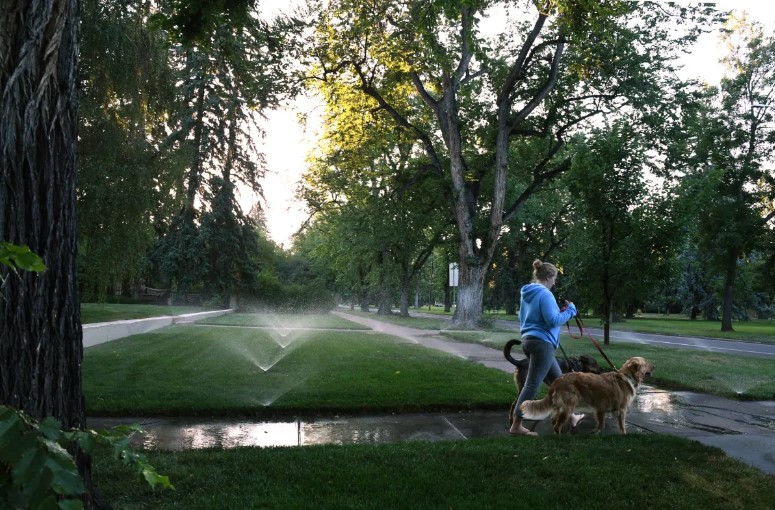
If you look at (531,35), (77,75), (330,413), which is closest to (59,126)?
(77,75)

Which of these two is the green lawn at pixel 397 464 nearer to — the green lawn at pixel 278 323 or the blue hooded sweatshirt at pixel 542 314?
the blue hooded sweatshirt at pixel 542 314

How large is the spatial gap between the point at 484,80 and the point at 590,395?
20977 mm

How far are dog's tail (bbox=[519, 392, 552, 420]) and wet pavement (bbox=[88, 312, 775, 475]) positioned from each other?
54 centimetres

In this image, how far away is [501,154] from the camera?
23047mm

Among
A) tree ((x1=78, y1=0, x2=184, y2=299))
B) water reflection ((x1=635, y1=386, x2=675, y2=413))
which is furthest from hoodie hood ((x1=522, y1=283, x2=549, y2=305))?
tree ((x1=78, y1=0, x2=184, y2=299))

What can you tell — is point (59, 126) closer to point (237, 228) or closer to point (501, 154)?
point (501, 154)

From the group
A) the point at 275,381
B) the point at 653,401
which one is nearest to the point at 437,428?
the point at 275,381

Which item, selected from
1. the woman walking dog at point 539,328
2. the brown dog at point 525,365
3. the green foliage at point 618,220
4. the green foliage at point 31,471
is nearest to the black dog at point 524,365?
the brown dog at point 525,365

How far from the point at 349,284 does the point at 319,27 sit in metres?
30.9

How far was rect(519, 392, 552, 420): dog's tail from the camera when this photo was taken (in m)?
6.06

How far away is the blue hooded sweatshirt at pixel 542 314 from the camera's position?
6.04m

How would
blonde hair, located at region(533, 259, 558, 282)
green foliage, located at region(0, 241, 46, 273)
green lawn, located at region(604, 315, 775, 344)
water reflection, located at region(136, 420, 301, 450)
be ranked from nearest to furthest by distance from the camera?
1. green foliage, located at region(0, 241, 46, 273)
2. water reflection, located at region(136, 420, 301, 450)
3. blonde hair, located at region(533, 259, 558, 282)
4. green lawn, located at region(604, 315, 775, 344)

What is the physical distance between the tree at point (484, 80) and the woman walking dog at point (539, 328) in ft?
39.7

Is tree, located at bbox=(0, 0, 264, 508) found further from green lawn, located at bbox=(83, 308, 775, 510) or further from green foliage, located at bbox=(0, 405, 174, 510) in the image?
green foliage, located at bbox=(0, 405, 174, 510)
